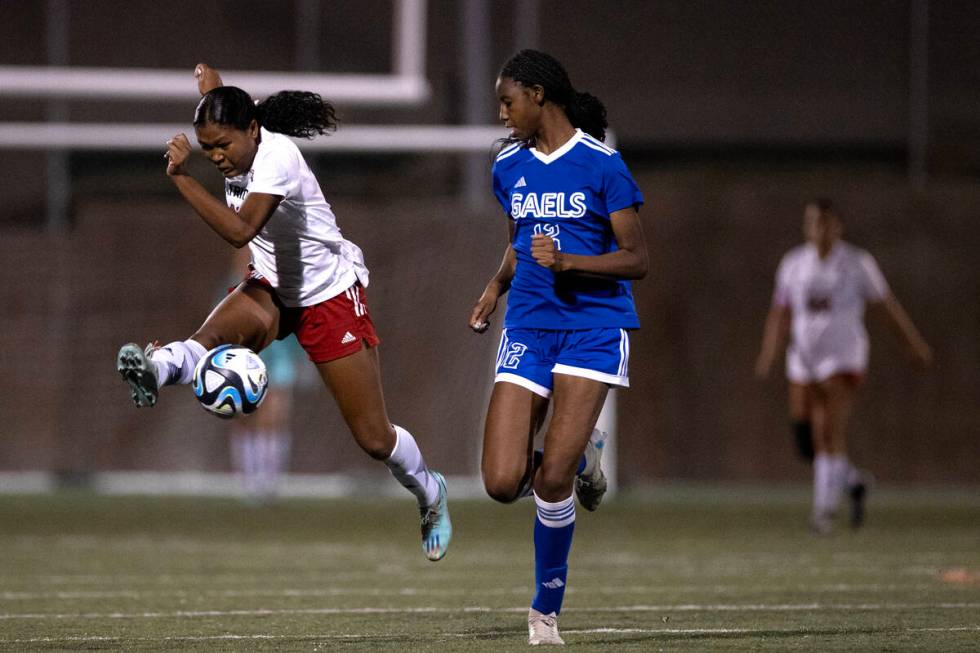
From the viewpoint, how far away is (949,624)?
6.81 meters

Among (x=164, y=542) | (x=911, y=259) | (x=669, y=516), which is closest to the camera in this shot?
(x=164, y=542)

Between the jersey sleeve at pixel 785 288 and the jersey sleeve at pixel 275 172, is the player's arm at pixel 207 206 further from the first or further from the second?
the jersey sleeve at pixel 785 288

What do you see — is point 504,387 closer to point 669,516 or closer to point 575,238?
point 575,238

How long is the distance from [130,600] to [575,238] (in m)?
2.99

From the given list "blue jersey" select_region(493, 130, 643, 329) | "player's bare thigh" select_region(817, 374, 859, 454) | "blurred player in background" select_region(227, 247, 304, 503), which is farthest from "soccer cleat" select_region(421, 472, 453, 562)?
"blurred player in background" select_region(227, 247, 304, 503)

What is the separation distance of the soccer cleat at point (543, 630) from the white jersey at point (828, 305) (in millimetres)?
6399

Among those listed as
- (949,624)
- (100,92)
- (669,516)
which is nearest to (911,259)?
(669,516)

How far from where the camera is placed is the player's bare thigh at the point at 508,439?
20.4ft

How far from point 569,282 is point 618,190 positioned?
15.6 inches

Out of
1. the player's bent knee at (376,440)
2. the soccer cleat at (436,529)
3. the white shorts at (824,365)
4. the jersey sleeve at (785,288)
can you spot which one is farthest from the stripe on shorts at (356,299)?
the jersey sleeve at (785,288)

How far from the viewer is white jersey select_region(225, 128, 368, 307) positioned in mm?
6699

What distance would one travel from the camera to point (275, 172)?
6414 mm

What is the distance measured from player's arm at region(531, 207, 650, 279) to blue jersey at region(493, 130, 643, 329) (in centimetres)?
6

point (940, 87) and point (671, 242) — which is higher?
point (940, 87)
